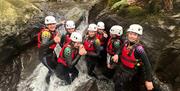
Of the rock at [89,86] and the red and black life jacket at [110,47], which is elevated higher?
the red and black life jacket at [110,47]

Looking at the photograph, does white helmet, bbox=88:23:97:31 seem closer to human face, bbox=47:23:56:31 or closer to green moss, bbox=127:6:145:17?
human face, bbox=47:23:56:31

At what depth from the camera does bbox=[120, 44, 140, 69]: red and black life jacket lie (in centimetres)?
798

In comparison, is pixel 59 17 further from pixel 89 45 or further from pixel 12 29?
pixel 89 45

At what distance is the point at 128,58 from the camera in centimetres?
812

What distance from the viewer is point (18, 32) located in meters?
12.5

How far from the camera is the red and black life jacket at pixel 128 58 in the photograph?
26.2ft

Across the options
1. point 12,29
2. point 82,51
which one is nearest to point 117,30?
point 82,51

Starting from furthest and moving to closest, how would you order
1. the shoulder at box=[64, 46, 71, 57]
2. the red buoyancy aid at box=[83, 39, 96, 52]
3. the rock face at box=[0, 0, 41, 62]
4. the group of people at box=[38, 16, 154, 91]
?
the rock face at box=[0, 0, 41, 62]
the red buoyancy aid at box=[83, 39, 96, 52]
the shoulder at box=[64, 46, 71, 57]
the group of people at box=[38, 16, 154, 91]

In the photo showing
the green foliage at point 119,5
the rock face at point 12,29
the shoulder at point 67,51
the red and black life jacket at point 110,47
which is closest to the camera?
the shoulder at point 67,51

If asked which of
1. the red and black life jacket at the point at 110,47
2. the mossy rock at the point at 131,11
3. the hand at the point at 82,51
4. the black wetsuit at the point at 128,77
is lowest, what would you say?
the black wetsuit at the point at 128,77

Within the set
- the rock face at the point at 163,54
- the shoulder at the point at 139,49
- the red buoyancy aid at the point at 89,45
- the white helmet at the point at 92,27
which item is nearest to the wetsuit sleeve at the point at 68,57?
the red buoyancy aid at the point at 89,45

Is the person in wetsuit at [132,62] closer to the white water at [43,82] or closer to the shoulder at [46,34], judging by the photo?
the white water at [43,82]

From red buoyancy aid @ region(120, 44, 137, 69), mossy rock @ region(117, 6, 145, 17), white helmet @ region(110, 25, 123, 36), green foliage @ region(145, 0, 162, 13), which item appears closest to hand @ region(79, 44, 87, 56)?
white helmet @ region(110, 25, 123, 36)

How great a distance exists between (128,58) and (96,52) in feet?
6.62
